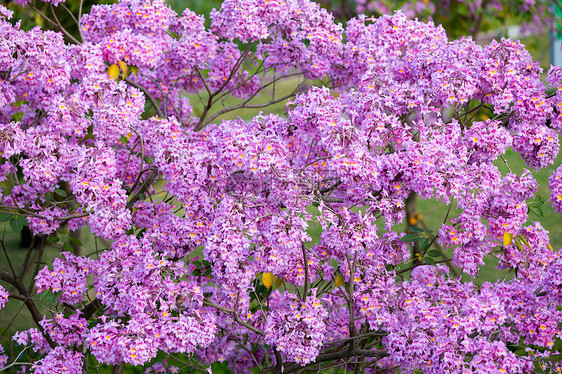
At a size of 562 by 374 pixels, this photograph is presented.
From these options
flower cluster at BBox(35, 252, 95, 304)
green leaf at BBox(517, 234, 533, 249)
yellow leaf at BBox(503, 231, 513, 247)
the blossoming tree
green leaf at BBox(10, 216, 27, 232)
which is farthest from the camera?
green leaf at BBox(10, 216, 27, 232)

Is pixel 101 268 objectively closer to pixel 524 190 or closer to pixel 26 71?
pixel 26 71

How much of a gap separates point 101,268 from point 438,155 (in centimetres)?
172

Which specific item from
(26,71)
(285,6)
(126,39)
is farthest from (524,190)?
(26,71)

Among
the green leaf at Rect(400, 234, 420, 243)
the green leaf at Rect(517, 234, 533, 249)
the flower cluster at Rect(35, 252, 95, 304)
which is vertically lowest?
the flower cluster at Rect(35, 252, 95, 304)

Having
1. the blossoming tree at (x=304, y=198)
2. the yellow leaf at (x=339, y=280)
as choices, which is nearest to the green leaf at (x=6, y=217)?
the blossoming tree at (x=304, y=198)

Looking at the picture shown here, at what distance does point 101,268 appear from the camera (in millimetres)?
3404

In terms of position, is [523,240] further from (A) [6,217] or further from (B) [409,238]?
(A) [6,217]

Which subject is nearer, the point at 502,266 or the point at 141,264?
the point at 141,264

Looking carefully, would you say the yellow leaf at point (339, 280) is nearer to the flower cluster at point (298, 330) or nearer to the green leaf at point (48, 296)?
the flower cluster at point (298, 330)

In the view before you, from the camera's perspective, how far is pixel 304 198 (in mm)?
3125

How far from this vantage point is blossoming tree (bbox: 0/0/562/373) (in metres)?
3.06

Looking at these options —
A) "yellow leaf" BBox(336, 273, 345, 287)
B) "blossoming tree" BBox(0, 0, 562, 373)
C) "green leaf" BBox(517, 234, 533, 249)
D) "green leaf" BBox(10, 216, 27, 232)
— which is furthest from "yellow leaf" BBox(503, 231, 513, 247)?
"green leaf" BBox(10, 216, 27, 232)

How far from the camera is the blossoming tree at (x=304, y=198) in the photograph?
3.06 metres

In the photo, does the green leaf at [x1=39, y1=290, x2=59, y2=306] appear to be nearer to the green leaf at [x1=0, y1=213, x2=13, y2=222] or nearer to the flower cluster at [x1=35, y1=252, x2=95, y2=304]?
the flower cluster at [x1=35, y1=252, x2=95, y2=304]
